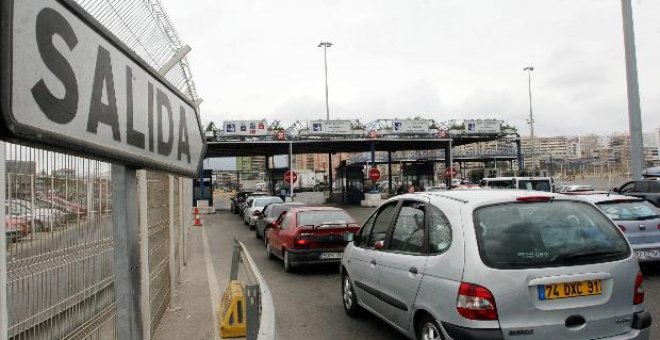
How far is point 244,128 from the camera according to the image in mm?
34719

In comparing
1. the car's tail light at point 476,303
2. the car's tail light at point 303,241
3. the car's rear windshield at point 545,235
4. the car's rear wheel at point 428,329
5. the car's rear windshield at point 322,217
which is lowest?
the car's rear wheel at point 428,329

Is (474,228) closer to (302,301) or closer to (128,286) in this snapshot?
(128,286)

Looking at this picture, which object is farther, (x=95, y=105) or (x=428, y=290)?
(x=428, y=290)

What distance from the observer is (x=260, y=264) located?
40.7 feet

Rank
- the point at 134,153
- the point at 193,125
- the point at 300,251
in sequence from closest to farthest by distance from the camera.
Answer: the point at 134,153
the point at 193,125
the point at 300,251

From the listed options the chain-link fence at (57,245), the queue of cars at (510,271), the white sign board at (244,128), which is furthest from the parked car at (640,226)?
the white sign board at (244,128)

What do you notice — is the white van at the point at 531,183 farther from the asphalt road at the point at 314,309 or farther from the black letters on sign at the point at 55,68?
the black letters on sign at the point at 55,68

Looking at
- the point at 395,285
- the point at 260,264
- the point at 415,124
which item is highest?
the point at 415,124

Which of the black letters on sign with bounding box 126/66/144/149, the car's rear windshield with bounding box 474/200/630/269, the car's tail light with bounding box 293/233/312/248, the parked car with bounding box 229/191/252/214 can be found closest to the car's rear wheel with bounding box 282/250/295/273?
the car's tail light with bounding box 293/233/312/248

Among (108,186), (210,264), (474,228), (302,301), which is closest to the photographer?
(108,186)

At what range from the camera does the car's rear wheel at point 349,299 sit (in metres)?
6.63

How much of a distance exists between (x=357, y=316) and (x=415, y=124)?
32.1 m

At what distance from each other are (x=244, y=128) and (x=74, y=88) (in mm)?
33903

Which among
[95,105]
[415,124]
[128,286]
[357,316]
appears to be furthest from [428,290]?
[415,124]
